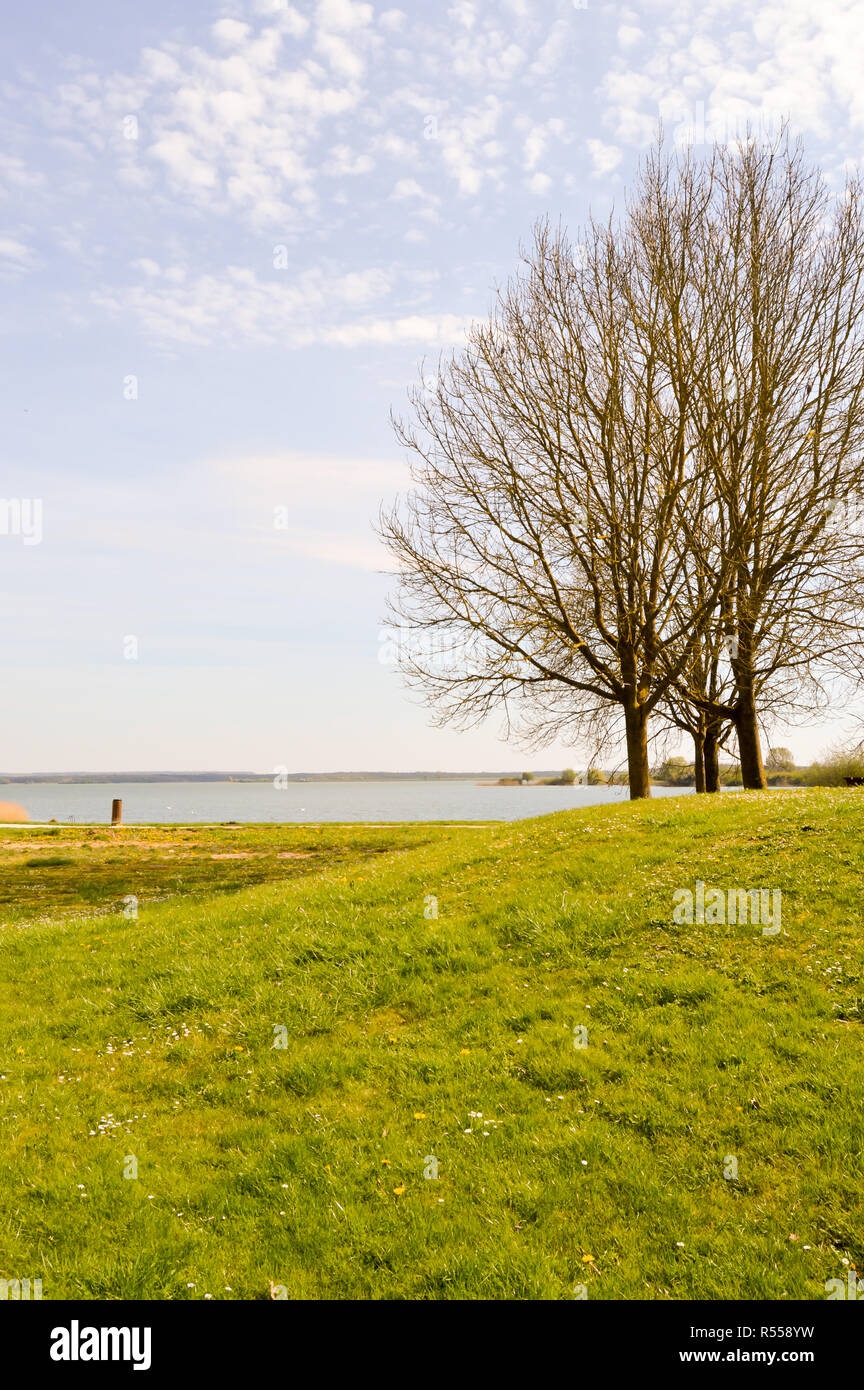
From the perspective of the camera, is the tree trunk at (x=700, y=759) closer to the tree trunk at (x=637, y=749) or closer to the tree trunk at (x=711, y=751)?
the tree trunk at (x=711, y=751)

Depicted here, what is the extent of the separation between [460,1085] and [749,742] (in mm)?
18817

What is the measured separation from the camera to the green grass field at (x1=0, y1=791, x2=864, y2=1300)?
552 centimetres

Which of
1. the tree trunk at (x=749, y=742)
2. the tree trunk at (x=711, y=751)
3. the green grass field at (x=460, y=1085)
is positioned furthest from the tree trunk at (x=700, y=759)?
the green grass field at (x=460, y=1085)

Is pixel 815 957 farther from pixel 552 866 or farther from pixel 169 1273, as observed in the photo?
pixel 169 1273

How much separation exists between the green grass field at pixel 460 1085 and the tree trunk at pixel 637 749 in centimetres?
920

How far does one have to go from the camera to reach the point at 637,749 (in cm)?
2356

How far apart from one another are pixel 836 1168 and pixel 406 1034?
4.35 m

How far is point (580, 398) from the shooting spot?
75.3ft

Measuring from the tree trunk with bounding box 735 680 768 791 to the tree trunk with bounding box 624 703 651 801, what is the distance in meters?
3.02

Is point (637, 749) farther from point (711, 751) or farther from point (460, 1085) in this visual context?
point (460, 1085)

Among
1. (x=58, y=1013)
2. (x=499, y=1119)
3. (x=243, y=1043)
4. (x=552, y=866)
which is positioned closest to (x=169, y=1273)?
(x=499, y=1119)

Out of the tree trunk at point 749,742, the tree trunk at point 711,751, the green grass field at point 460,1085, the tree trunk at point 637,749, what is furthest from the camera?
the tree trunk at point 711,751

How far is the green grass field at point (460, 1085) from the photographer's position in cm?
552

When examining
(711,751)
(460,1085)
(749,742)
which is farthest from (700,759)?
(460,1085)
